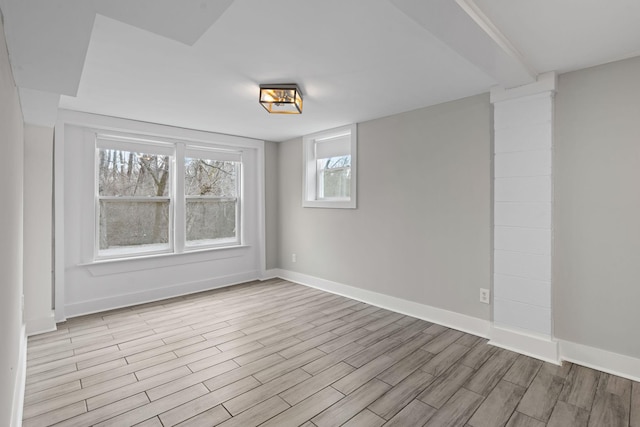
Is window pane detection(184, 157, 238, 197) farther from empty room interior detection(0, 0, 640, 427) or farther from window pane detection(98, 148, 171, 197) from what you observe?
window pane detection(98, 148, 171, 197)

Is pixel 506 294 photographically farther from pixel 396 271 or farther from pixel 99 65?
pixel 99 65

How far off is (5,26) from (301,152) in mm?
3875

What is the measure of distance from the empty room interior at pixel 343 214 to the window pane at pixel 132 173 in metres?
0.02

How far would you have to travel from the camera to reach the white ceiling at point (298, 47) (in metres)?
1.32

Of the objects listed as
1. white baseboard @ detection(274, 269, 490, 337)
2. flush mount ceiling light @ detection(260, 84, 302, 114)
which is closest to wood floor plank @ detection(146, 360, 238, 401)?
white baseboard @ detection(274, 269, 490, 337)

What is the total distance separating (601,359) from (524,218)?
1.19 m

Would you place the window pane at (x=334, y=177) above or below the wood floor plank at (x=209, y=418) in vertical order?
above

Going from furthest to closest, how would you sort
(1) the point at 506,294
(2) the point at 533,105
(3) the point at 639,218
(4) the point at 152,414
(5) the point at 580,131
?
(1) the point at 506,294 → (2) the point at 533,105 → (5) the point at 580,131 → (3) the point at 639,218 → (4) the point at 152,414

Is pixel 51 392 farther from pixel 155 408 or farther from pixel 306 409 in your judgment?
pixel 306 409

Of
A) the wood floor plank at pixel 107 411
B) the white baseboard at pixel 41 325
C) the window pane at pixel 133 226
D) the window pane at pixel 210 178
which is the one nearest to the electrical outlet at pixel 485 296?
the wood floor plank at pixel 107 411

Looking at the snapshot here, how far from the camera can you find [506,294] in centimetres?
285

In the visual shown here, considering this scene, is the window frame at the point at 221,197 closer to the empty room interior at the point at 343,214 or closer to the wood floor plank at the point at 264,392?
the empty room interior at the point at 343,214

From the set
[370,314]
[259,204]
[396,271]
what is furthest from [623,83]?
[259,204]

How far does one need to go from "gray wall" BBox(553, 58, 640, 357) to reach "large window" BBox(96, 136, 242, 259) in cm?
426
